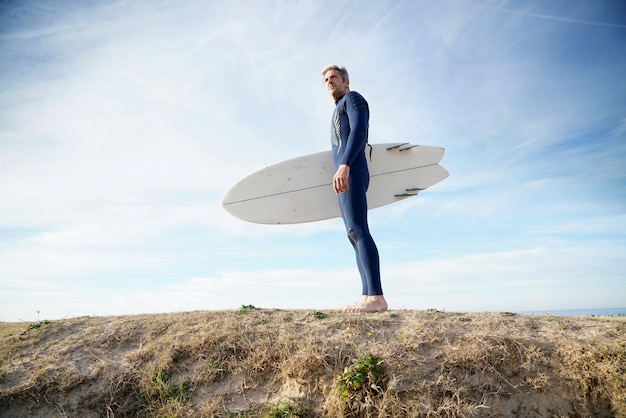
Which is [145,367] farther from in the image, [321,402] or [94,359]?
[321,402]

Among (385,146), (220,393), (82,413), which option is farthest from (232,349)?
(385,146)

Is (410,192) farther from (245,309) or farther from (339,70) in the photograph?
(245,309)

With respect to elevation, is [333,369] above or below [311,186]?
below

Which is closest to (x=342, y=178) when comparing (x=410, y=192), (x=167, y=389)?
(x=410, y=192)

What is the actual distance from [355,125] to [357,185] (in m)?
0.79

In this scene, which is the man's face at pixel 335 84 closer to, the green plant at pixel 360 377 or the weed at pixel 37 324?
the green plant at pixel 360 377

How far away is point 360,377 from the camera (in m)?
3.29

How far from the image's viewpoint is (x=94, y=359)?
4.42 m

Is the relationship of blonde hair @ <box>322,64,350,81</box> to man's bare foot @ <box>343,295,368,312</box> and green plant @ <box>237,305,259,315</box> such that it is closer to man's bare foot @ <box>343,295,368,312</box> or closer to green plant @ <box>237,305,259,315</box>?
man's bare foot @ <box>343,295,368,312</box>

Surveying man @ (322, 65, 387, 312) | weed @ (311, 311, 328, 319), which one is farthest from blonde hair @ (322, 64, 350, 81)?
weed @ (311, 311, 328, 319)

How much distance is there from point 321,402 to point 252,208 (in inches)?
145

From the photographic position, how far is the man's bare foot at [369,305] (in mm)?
4895

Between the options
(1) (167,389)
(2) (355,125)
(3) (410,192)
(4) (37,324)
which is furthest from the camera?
(3) (410,192)

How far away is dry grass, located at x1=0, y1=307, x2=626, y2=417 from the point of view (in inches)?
132
